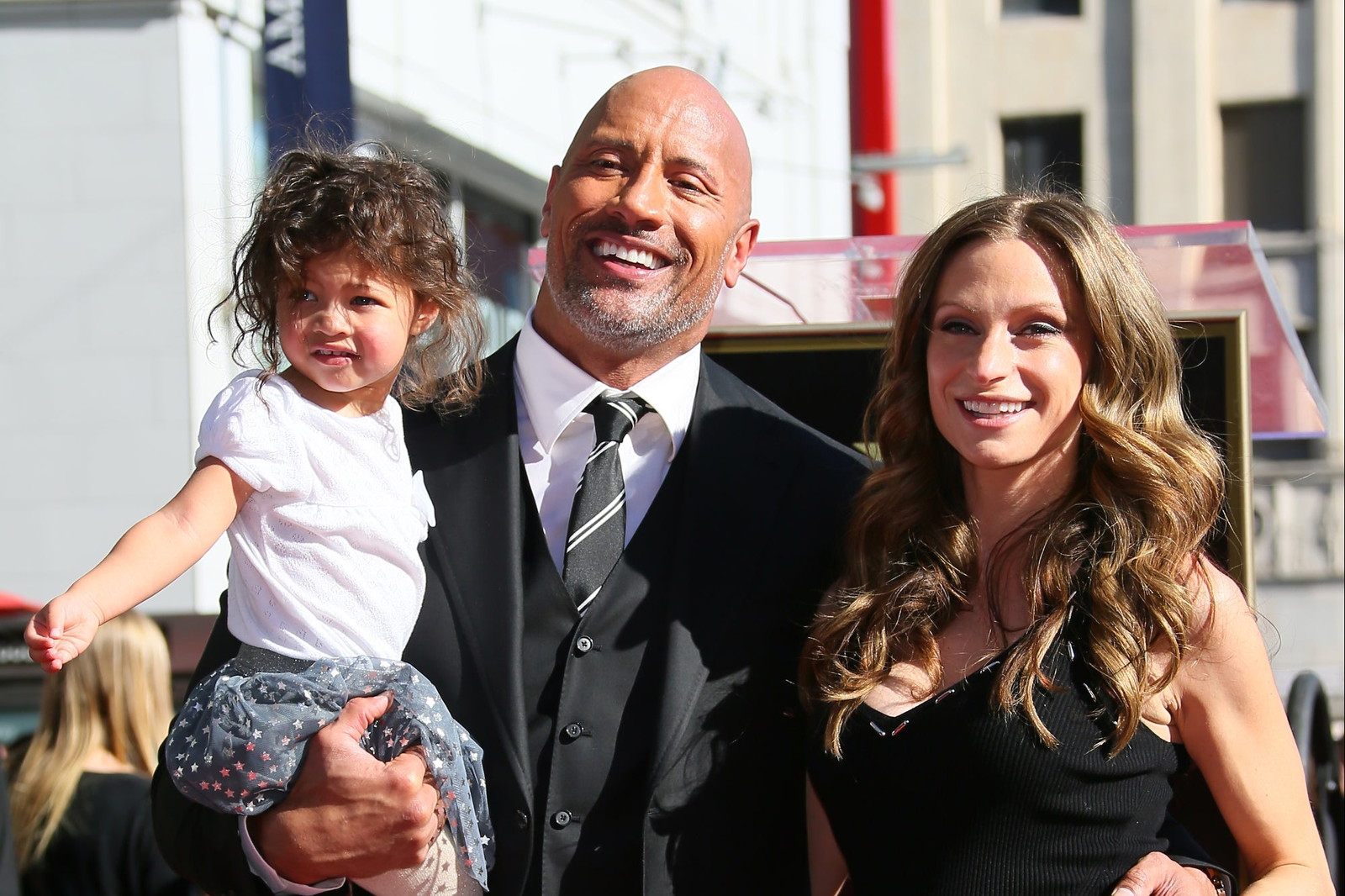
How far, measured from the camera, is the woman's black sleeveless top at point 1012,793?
7.61 ft

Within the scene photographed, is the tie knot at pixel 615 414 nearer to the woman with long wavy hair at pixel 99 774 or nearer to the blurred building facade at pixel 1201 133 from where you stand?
the woman with long wavy hair at pixel 99 774

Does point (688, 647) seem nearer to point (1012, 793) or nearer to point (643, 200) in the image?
point (1012, 793)

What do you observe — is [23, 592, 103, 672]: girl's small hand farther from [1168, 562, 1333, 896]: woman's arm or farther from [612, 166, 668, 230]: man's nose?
[1168, 562, 1333, 896]: woman's arm

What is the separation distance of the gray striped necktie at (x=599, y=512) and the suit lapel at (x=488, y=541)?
10cm

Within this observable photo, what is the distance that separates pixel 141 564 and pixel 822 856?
4.01 feet

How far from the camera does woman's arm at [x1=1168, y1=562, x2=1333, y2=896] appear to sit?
7.58 feet

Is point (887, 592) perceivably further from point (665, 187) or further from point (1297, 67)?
point (1297, 67)

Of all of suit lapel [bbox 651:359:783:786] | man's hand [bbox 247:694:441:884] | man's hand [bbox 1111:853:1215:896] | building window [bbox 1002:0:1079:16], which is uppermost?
building window [bbox 1002:0:1079:16]

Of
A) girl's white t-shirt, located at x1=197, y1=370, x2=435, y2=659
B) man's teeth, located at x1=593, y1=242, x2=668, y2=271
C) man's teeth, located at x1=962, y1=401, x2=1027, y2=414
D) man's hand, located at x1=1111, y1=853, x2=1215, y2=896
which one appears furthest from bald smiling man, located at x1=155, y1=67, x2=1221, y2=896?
man's hand, located at x1=1111, y1=853, x2=1215, y2=896

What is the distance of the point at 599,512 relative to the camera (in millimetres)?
2781

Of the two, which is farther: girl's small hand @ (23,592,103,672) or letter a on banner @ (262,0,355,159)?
letter a on banner @ (262,0,355,159)

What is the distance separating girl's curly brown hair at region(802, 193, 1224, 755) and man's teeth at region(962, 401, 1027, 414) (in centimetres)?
12

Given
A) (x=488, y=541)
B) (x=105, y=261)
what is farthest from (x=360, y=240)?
(x=105, y=261)

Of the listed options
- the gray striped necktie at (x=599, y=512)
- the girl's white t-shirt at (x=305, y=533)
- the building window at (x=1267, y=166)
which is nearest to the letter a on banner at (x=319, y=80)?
the gray striped necktie at (x=599, y=512)
